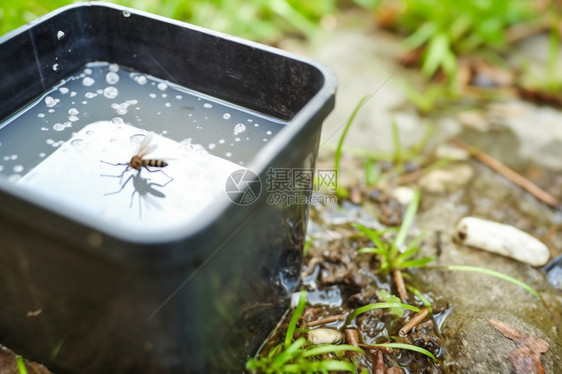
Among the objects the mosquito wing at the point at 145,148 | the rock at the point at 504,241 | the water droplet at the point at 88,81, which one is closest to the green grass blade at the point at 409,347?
the rock at the point at 504,241

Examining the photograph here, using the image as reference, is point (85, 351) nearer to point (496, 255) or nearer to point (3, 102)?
point (3, 102)

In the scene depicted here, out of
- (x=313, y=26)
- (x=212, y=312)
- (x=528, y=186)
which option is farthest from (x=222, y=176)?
(x=313, y=26)

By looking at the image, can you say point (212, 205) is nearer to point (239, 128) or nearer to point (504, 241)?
point (239, 128)

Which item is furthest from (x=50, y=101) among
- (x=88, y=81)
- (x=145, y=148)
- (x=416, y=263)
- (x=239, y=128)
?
(x=416, y=263)

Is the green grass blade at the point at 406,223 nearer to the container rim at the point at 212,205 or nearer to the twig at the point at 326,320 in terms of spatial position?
the twig at the point at 326,320

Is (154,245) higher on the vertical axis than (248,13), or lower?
higher
